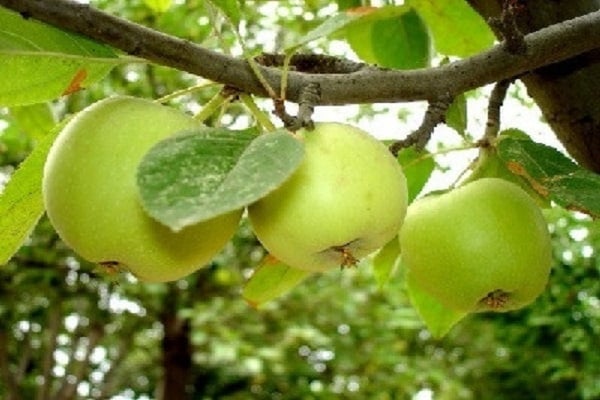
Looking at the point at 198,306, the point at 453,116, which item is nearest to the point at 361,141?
the point at 453,116

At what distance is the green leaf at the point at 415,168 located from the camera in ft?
2.81

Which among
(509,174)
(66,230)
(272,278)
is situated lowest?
(272,278)

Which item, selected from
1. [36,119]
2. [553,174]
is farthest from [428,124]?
[36,119]

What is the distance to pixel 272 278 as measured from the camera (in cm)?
83

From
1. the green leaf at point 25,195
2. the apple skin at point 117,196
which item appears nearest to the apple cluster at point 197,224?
the apple skin at point 117,196

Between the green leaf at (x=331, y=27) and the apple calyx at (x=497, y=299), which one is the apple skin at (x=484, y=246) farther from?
the green leaf at (x=331, y=27)

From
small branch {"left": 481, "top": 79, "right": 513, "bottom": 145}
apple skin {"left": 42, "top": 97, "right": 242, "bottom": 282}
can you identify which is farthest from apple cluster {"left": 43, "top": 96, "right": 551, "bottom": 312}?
small branch {"left": 481, "top": 79, "right": 513, "bottom": 145}

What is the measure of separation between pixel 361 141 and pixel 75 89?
8.8 inches

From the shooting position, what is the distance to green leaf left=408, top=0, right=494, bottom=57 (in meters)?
0.95

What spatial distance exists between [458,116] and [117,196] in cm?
42

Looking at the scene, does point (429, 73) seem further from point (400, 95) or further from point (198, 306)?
point (198, 306)

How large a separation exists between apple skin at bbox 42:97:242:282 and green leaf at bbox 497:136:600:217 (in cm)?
24

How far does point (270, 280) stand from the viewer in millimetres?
833

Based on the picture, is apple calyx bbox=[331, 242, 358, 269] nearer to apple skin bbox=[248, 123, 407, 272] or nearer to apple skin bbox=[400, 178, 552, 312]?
apple skin bbox=[248, 123, 407, 272]
